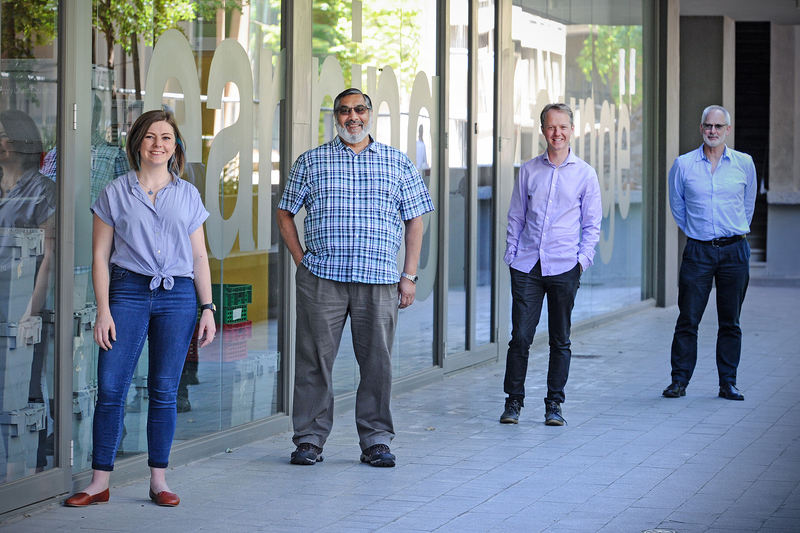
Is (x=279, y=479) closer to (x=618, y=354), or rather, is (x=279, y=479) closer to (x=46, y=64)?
(x=46, y=64)

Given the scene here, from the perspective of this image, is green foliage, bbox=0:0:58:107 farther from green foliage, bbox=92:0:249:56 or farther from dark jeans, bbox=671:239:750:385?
dark jeans, bbox=671:239:750:385

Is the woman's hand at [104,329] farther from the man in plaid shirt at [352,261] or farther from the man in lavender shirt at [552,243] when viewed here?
the man in lavender shirt at [552,243]

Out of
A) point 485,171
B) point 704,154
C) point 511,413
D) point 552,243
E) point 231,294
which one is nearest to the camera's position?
point 231,294

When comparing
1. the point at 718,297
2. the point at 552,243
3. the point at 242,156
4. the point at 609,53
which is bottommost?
the point at 718,297

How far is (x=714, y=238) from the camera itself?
7.53 m

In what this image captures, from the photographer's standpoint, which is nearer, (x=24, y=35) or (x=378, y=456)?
(x=24, y=35)

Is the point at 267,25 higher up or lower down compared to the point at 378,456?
higher up

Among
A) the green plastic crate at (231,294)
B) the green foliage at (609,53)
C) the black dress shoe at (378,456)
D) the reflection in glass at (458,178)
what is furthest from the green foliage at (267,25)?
the green foliage at (609,53)

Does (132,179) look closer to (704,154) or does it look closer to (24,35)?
(24,35)

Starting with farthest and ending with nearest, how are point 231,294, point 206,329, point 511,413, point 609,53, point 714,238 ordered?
point 609,53 → point 714,238 → point 511,413 → point 231,294 → point 206,329

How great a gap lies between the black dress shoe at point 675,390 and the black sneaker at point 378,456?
9.13ft

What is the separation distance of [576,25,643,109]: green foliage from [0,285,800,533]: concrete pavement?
5.01 metres

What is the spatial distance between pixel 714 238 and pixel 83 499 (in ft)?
15.1

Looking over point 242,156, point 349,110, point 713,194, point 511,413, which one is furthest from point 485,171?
point 349,110
